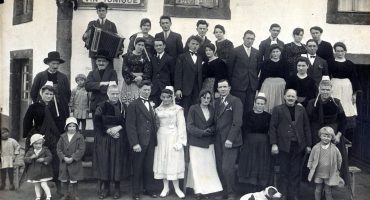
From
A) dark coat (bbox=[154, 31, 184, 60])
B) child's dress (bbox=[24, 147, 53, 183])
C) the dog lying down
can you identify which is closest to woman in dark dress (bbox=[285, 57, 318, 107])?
the dog lying down

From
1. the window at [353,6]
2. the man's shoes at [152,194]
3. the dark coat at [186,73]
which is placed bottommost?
the man's shoes at [152,194]

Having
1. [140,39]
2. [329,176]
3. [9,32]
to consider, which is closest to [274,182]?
[329,176]

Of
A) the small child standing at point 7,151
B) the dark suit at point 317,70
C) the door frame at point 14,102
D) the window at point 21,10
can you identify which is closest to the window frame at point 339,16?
the dark suit at point 317,70

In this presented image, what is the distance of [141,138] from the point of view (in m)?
7.28

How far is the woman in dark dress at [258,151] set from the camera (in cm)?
728

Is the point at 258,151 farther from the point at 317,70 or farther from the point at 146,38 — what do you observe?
the point at 146,38

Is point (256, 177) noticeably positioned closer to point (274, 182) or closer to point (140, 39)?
point (274, 182)

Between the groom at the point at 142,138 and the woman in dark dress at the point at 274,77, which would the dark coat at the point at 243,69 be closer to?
the woman in dark dress at the point at 274,77

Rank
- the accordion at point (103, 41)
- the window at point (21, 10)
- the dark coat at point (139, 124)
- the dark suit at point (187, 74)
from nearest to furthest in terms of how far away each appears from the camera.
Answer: the dark coat at point (139, 124) → the dark suit at point (187, 74) → the accordion at point (103, 41) → the window at point (21, 10)

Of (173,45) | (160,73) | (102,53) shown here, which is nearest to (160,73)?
(160,73)

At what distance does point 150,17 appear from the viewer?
958cm

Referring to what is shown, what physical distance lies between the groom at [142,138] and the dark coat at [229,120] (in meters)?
1.10

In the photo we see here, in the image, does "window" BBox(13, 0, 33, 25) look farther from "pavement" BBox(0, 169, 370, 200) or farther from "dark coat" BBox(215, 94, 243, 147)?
"dark coat" BBox(215, 94, 243, 147)

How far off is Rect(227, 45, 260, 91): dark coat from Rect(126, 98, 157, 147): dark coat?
6.16ft
